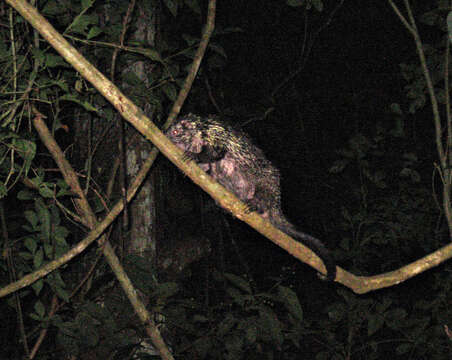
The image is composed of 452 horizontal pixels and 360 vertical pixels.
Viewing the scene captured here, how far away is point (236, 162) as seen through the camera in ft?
6.59

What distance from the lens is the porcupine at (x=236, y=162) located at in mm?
1955

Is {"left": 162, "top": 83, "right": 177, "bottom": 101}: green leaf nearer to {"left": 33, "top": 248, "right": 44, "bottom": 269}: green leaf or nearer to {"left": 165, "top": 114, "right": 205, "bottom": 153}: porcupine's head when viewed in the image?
{"left": 165, "top": 114, "right": 205, "bottom": 153}: porcupine's head

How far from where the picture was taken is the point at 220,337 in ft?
7.41

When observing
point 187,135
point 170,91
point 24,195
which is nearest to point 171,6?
point 170,91

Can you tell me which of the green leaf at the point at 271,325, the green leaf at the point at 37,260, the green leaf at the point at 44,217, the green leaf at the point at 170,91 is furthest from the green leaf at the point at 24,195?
the green leaf at the point at 271,325

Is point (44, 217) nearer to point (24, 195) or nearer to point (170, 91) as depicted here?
point (24, 195)

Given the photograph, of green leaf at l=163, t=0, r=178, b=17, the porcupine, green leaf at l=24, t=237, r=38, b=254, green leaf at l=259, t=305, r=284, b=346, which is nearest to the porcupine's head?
the porcupine

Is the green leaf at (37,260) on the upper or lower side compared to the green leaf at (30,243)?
lower

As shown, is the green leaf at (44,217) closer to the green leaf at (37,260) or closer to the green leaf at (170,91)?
the green leaf at (37,260)

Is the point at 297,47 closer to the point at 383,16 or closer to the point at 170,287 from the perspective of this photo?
the point at 383,16

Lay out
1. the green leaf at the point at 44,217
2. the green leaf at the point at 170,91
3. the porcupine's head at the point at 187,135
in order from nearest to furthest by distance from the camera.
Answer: the green leaf at the point at 44,217, the porcupine's head at the point at 187,135, the green leaf at the point at 170,91

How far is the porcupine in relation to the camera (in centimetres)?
196

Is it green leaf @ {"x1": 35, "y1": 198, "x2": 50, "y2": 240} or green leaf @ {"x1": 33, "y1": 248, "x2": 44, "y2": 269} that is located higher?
green leaf @ {"x1": 35, "y1": 198, "x2": 50, "y2": 240}

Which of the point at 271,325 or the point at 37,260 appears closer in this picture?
the point at 37,260
